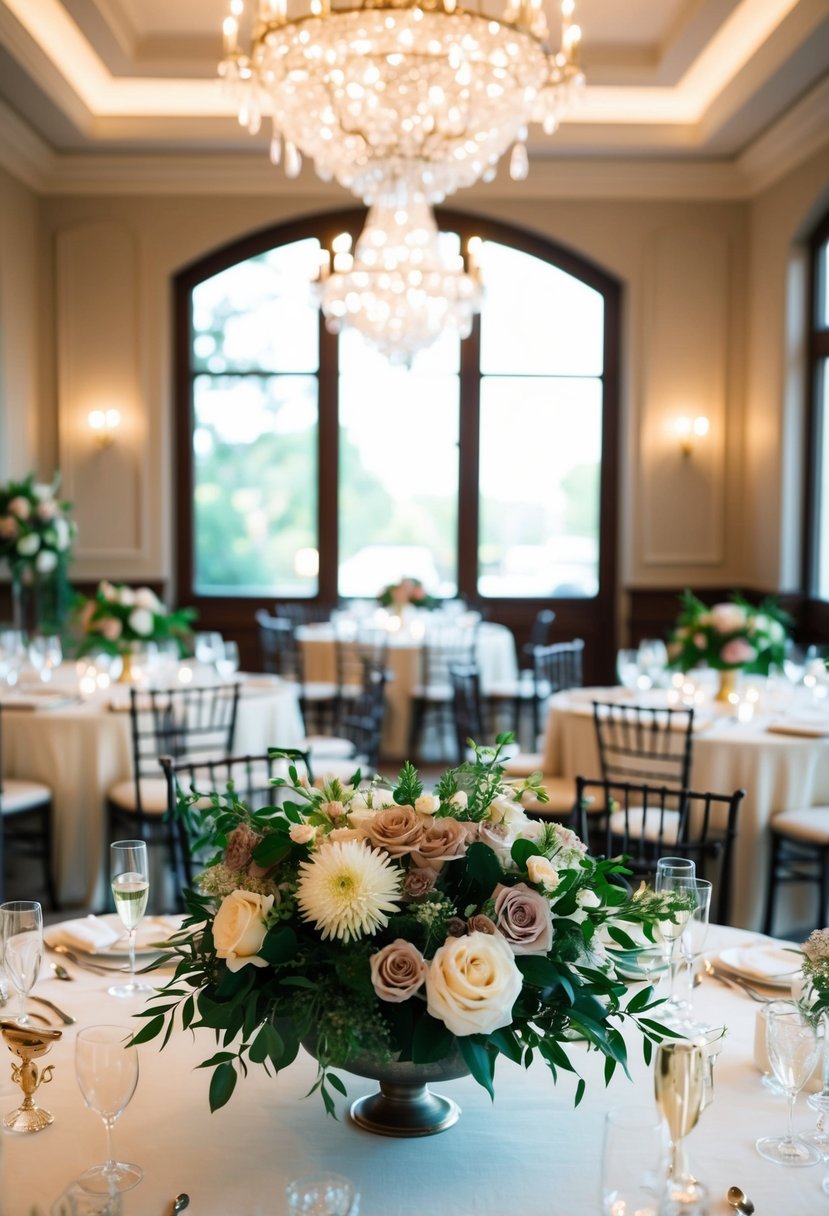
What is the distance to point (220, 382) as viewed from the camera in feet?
33.1

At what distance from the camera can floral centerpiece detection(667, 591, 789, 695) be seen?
18.3 ft

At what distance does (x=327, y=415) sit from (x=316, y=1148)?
28.6 feet

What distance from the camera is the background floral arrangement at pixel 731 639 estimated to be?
5.58 meters

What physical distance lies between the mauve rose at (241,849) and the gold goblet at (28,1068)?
361 millimetres

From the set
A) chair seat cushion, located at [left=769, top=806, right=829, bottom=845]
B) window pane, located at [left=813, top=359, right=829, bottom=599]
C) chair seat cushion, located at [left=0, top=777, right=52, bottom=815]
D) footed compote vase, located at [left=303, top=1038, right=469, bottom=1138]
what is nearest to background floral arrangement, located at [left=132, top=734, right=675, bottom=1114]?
footed compote vase, located at [left=303, top=1038, right=469, bottom=1138]

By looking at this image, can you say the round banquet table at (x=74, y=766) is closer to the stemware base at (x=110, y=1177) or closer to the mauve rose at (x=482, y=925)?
the stemware base at (x=110, y=1177)

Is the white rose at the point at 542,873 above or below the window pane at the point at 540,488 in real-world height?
below

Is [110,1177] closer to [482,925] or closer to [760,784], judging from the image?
[482,925]

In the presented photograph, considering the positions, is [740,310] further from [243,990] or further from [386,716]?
[243,990]

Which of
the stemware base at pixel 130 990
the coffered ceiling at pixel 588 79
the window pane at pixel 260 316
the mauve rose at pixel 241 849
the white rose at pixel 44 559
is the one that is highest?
the coffered ceiling at pixel 588 79

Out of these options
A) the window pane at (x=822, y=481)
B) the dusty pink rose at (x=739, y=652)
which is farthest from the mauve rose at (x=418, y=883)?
the window pane at (x=822, y=481)

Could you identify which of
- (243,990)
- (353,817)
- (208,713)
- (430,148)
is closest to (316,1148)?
(243,990)

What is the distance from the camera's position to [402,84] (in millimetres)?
5711

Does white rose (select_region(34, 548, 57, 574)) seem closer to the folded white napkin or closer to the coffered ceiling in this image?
the coffered ceiling
